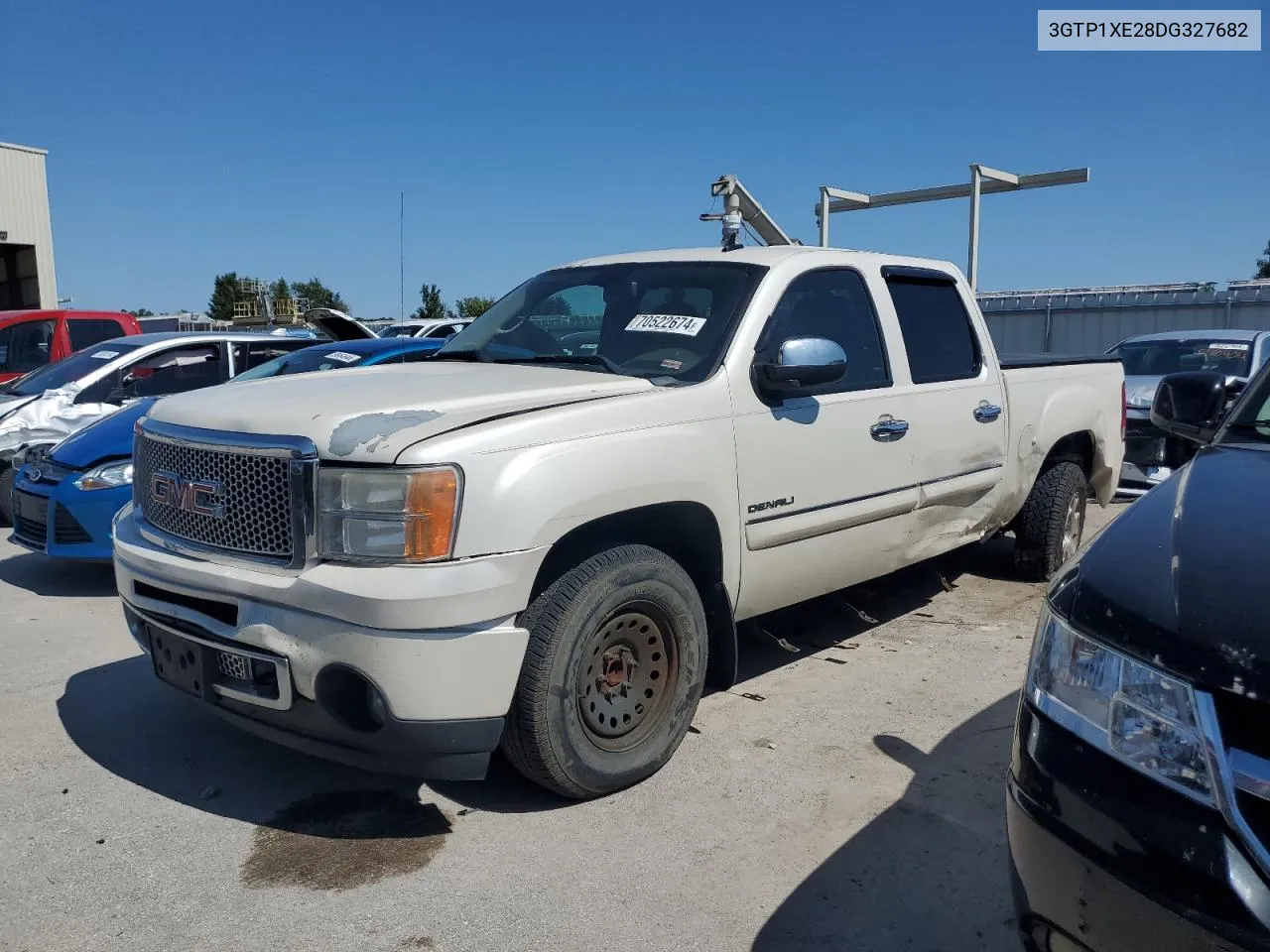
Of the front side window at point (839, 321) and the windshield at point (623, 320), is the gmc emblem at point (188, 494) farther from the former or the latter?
the front side window at point (839, 321)

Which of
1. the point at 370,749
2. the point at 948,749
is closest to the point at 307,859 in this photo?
the point at 370,749

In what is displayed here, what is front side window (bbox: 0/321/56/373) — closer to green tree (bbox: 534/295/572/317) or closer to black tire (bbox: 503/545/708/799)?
green tree (bbox: 534/295/572/317)

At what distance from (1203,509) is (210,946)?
2667 millimetres

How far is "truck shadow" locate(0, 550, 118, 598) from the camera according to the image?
20.8ft

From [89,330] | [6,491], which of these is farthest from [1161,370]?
[89,330]

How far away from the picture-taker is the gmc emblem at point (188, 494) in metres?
3.23

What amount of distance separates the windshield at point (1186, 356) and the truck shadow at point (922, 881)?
27.0 feet

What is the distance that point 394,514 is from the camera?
114 inches

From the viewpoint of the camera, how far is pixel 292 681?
118 inches

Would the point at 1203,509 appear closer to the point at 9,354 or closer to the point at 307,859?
the point at 307,859

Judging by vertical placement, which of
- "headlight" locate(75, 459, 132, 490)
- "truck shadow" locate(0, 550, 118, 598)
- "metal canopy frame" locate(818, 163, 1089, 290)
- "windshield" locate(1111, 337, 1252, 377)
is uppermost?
"metal canopy frame" locate(818, 163, 1089, 290)

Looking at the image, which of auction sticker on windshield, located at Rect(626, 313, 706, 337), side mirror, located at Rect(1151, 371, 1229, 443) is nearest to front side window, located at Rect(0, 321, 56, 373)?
auction sticker on windshield, located at Rect(626, 313, 706, 337)

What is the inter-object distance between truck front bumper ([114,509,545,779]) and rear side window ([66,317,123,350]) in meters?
9.55

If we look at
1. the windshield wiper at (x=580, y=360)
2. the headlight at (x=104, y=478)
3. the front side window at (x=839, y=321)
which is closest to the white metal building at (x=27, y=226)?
the headlight at (x=104, y=478)
